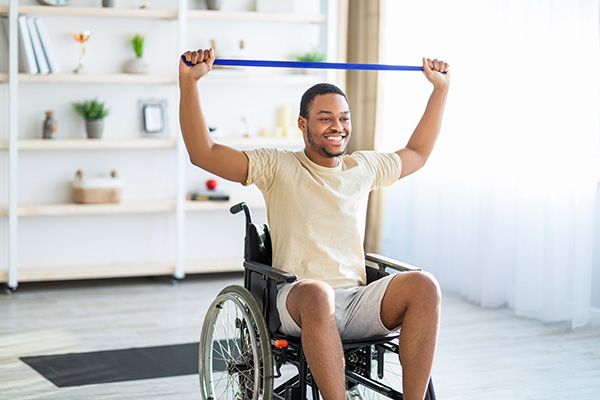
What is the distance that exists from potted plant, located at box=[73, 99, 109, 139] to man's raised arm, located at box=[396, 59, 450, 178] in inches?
91.7

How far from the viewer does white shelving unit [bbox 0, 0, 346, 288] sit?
493 cm

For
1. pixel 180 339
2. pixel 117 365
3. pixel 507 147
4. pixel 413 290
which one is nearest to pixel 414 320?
pixel 413 290

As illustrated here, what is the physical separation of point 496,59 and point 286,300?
244 centimetres

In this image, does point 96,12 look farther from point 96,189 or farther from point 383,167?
point 383,167

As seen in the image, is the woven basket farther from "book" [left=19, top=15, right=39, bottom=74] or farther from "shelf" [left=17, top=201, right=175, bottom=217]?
"book" [left=19, top=15, right=39, bottom=74]

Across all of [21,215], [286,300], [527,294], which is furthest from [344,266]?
[21,215]

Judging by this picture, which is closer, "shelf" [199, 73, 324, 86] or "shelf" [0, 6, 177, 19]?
"shelf" [0, 6, 177, 19]

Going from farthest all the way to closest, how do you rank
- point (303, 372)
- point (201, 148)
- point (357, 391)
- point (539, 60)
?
point (539, 60)
point (357, 391)
point (201, 148)
point (303, 372)

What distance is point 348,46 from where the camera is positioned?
5.70 meters

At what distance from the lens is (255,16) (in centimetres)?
534

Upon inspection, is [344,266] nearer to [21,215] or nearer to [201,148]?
[201,148]

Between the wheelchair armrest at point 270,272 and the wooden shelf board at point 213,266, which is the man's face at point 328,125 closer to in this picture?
the wheelchair armrest at point 270,272

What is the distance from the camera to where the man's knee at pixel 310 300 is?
263cm

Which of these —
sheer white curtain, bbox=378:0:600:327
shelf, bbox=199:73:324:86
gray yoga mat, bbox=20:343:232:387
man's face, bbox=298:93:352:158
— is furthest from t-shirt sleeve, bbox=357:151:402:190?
shelf, bbox=199:73:324:86
